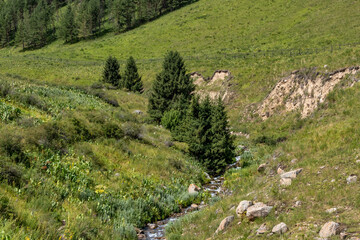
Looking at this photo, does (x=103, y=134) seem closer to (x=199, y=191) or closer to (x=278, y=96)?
(x=199, y=191)

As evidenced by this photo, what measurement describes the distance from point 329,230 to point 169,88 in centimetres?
2720

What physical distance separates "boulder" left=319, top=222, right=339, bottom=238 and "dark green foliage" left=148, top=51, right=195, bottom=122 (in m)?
25.6

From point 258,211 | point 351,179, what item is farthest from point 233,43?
point 258,211

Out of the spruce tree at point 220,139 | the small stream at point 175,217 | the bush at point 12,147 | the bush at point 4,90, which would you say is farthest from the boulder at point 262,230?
the bush at point 4,90

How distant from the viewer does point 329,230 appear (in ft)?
19.0

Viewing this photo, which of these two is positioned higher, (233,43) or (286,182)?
(233,43)

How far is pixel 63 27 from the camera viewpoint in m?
101

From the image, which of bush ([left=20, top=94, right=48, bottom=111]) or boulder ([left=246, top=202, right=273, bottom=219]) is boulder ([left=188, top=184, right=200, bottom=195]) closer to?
boulder ([left=246, top=202, right=273, bottom=219])

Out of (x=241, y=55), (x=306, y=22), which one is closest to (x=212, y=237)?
(x=241, y=55)

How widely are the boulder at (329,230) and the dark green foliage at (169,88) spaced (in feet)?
84.0

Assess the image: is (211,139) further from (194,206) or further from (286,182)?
(286,182)

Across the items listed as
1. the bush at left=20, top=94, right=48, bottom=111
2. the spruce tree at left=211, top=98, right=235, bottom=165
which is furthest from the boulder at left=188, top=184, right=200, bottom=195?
the bush at left=20, top=94, right=48, bottom=111

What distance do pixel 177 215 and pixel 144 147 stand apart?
7.07 metres

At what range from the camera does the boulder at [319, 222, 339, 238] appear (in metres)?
5.73
